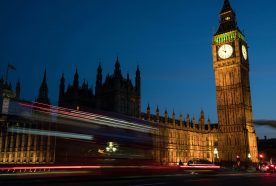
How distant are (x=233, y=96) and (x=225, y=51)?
9203mm

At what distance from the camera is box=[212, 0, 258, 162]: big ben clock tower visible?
59.8 meters

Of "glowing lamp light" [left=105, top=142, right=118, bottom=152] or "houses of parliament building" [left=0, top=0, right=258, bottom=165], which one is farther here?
"houses of parliament building" [left=0, top=0, right=258, bottom=165]

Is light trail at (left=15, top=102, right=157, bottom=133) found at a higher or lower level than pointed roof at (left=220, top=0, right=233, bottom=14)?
lower

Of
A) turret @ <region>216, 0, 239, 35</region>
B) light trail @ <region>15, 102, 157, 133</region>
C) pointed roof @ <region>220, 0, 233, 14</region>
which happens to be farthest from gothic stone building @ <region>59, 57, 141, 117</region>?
light trail @ <region>15, 102, 157, 133</region>

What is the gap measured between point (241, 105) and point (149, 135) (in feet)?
154

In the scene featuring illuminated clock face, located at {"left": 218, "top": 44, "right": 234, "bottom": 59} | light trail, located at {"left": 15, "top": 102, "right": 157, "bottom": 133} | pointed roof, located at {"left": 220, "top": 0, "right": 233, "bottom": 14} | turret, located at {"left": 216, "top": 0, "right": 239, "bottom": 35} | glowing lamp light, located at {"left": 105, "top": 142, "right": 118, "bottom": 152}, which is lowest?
glowing lamp light, located at {"left": 105, "top": 142, "right": 118, "bottom": 152}

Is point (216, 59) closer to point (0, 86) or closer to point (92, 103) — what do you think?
point (92, 103)

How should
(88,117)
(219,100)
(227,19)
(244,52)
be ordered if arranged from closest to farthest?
(88,117), (219,100), (244,52), (227,19)

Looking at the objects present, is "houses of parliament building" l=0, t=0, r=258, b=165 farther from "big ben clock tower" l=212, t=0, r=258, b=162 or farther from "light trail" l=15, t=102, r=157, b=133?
"light trail" l=15, t=102, r=157, b=133

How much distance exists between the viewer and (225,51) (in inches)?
2549

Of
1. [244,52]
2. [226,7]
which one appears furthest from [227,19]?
[244,52]

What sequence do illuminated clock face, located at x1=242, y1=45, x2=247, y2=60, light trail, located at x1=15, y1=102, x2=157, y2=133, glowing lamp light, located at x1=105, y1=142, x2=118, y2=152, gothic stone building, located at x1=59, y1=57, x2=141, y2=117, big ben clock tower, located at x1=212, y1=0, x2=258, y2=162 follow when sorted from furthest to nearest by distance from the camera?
illuminated clock face, located at x1=242, y1=45, x2=247, y2=60
big ben clock tower, located at x1=212, y1=0, x2=258, y2=162
gothic stone building, located at x1=59, y1=57, x2=141, y2=117
glowing lamp light, located at x1=105, y1=142, x2=118, y2=152
light trail, located at x1=15, y1=102, x2=157, y2=133

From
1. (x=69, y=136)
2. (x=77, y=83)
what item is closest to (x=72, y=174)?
(x=69, y=136)

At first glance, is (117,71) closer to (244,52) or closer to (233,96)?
(233,96)
